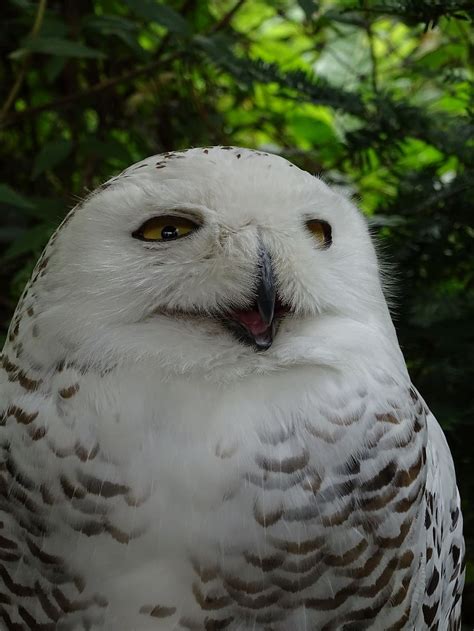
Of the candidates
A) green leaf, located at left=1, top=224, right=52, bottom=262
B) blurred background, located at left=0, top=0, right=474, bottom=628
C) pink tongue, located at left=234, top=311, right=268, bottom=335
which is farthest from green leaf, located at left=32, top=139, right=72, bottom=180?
pink tongue, located at left=234, top=311, right=268, bottom=335

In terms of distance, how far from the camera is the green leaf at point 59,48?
159cm

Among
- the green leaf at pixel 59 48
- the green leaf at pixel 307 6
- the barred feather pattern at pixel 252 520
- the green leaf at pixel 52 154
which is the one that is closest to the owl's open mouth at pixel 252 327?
the barred feather pattern at pixel 252 520

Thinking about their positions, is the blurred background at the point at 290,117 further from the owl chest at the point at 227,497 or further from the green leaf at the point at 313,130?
the owl chest at the point at 227,497

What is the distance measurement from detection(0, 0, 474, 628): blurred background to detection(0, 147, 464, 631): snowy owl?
0.39 m

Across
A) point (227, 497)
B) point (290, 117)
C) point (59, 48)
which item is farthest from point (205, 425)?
point (290, 117)

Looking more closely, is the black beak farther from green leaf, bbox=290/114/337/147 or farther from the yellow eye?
green leaf, bbox=290/114/337/147

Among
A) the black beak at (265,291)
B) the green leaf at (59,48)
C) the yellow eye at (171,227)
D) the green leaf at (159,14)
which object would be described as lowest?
the black beak at (265,291)

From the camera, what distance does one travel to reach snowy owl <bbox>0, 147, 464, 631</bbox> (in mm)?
1053

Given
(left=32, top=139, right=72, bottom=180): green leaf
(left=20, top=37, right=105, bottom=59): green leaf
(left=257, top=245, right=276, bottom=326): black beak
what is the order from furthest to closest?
(left=32, top=139, right=72, bottom=180): green leaf, (left=20, top=37, right=105, bottom=59): green leaf, (left=257, top=245, right=276, bottom=326): black beak

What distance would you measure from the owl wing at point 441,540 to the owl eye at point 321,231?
0.35 meters

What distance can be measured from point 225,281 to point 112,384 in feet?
0.64

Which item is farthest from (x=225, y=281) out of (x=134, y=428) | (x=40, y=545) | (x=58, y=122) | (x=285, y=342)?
(x=58, y=122)

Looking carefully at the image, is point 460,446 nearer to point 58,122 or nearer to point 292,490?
point 292,490

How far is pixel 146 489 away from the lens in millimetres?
1053
